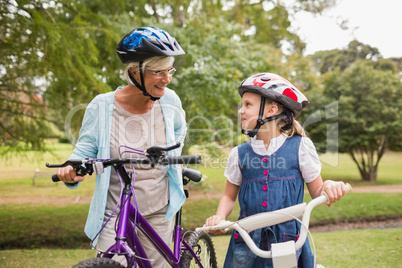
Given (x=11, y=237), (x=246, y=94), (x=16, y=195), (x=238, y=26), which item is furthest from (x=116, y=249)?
(x=16, y=195)

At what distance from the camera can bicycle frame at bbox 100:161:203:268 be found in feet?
6.58

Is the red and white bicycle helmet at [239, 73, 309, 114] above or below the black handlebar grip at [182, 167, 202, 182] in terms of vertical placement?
above

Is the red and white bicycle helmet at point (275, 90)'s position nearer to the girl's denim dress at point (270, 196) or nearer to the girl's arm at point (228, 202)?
the girl's denim dress at point (270, 196)

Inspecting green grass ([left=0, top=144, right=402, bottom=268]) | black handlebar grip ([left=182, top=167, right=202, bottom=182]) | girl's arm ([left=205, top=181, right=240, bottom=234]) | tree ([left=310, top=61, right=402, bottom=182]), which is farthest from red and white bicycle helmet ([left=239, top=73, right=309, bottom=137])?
tree ([left=310, top=61, right=402, bottom=182])

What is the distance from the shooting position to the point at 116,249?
6.56 feet

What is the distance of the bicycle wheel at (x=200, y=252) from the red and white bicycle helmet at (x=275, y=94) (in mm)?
1167

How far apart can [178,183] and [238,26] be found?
29.4 feet

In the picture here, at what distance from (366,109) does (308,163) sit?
1160 centimetres

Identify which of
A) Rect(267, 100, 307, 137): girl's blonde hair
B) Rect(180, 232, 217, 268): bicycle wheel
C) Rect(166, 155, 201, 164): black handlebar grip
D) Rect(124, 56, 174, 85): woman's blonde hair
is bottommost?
Rect(180, 232, 217, 268): bicycle wheel

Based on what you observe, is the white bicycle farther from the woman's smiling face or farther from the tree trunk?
the tree trunk

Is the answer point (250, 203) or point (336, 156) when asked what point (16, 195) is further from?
point (250, 203)

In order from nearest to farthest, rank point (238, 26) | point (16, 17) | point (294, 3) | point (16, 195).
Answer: point (16, 17)
point (238, 26)
point (294, 3)
point (16, 195)

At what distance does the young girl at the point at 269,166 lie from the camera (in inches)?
92.6

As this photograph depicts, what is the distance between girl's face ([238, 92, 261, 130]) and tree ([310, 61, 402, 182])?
445 inches
